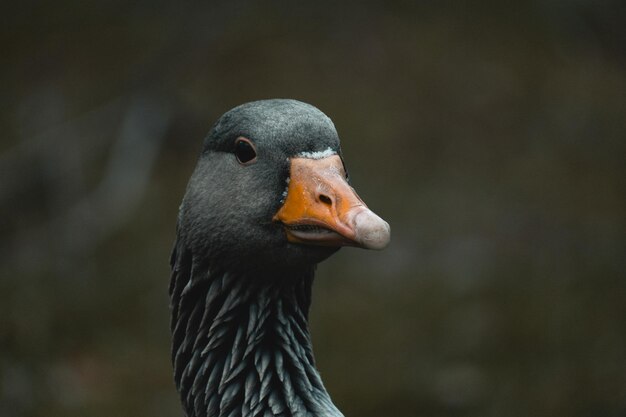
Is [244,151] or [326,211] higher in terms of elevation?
[244,151]

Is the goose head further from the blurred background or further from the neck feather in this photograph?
the blurred background

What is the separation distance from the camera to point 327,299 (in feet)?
30.9

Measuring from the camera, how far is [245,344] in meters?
4.07

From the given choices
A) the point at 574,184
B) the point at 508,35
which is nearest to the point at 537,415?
the point at 574,184

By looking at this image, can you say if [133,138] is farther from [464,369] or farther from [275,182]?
[275,182]

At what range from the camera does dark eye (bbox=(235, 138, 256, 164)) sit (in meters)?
3.92

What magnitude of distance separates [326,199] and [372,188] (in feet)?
23.3

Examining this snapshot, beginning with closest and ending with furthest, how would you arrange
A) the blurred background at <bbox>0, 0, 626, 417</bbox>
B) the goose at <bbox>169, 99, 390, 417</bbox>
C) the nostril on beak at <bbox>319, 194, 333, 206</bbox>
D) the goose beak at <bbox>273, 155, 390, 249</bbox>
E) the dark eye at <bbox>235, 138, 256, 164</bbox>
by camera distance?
1. the goose beak at <bbox>273, 155, 390, 249</bbox>
2. the nostril on beak at <bbox>319, 194, 333, 206</bbox>
3. the goose at <bbox>169, 99, 390, 417</bbox>
4. the dark eye at <bbox>235, 138, 256, 164</bbox>
5. the blurred background at <bbox>0, 0, 626, 417</bbox>

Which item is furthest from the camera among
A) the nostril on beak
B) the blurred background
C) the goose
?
the blurred background

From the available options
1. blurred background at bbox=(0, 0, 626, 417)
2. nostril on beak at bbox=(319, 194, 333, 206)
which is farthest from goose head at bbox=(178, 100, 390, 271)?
blurred background at bbox=(0, 0, 626, 417)

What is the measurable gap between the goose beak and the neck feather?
14.6 inches

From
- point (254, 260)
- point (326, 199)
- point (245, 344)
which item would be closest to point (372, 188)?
point (245, 344)

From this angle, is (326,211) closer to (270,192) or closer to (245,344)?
(270,192)

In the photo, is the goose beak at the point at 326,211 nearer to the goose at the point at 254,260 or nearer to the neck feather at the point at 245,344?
the goose at the point at 254,260
